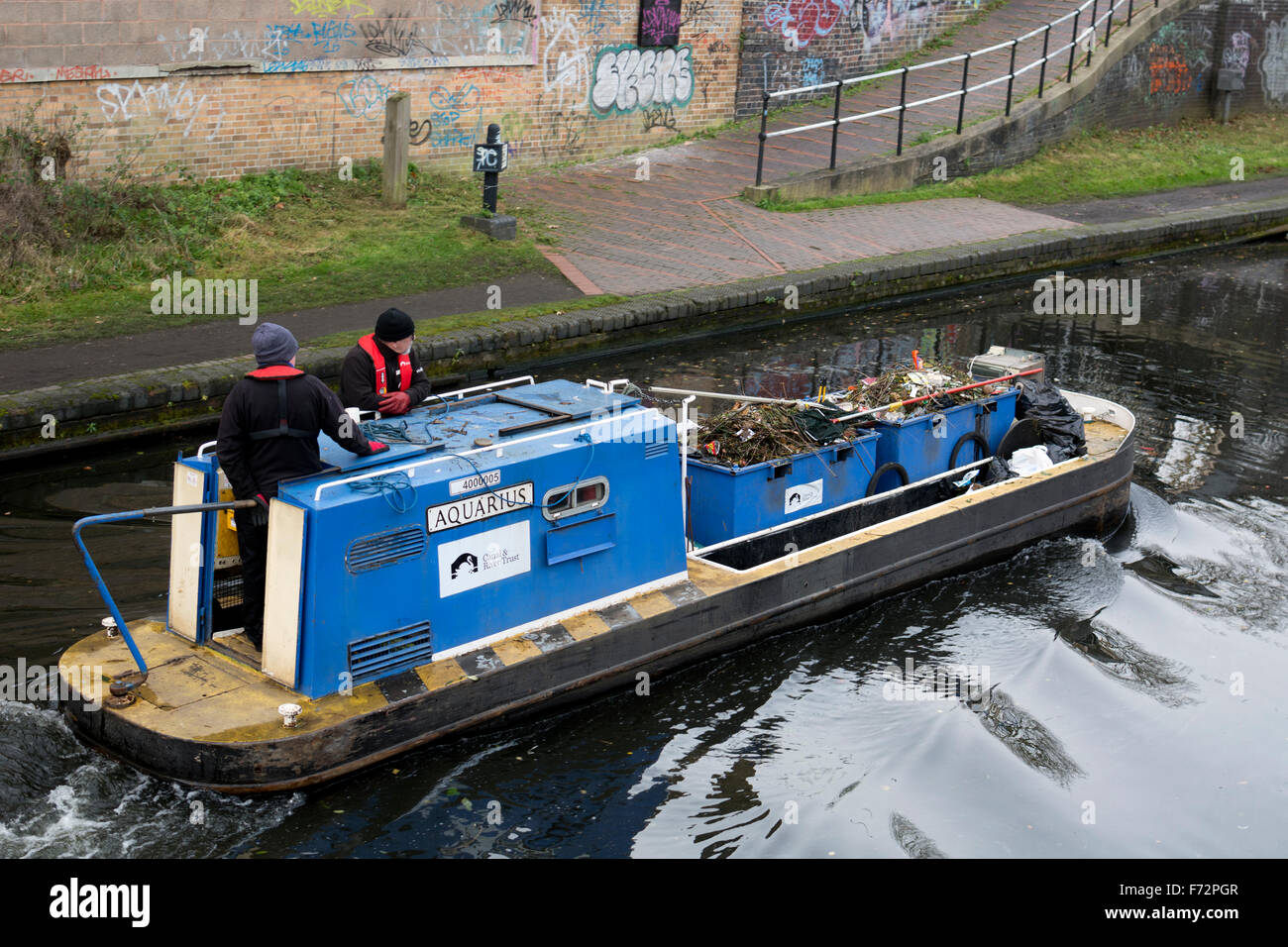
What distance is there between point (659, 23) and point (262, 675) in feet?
47.6

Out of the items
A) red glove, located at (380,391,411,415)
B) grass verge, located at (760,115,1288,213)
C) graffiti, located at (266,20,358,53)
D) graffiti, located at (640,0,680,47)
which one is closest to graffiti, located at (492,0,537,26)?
graffiti, located at (640,0,680,47)

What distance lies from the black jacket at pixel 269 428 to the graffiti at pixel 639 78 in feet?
43.2

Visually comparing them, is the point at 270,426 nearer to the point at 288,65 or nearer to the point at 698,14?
the point at 288,65

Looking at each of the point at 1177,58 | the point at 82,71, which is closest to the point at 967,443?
the point at 82,71

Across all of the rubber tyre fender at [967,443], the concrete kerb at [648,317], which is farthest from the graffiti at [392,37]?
the rubber tyre fender at [967,443]

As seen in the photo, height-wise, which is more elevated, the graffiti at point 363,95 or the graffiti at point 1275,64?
the graffiti at point 1275,64

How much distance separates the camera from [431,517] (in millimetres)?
6973

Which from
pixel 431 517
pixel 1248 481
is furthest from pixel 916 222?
pixel 431 517

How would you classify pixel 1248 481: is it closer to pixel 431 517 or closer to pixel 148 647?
pixel 431 517

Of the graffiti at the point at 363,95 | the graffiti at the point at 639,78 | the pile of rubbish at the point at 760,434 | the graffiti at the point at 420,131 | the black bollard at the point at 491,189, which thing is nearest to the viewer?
the pile of rubbish at the point at 760,434

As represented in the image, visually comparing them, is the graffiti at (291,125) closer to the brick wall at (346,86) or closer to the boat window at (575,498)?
the brick wall at (346,86)

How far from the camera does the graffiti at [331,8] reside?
51.9 ft
